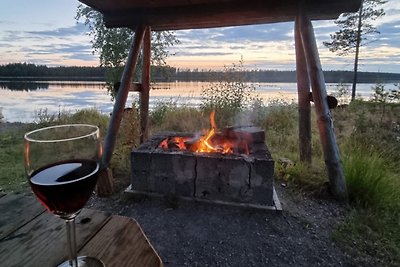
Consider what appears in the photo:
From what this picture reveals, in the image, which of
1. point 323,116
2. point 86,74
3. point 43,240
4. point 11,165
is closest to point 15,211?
point 43,240

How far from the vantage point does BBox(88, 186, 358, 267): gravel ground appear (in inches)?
73.2

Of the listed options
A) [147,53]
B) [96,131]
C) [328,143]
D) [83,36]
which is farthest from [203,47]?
[96,131]

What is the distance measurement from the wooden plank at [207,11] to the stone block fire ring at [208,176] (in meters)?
1.59

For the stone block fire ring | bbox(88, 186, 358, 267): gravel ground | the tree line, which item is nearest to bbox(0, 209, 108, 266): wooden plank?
bbox(88, 186, 358, 267): gravel ground

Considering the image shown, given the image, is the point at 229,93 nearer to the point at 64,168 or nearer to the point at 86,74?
the point at 64,168

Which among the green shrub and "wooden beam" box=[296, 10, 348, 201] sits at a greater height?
"wooden beam" box=[296, 10, 348, 201]

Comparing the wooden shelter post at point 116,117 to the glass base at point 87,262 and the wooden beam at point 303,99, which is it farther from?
the glass base at point 87,262

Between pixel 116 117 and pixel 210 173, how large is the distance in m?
1.44

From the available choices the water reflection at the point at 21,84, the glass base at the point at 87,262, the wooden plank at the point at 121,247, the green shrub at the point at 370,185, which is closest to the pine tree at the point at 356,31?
the green shrub at the point at 370,185

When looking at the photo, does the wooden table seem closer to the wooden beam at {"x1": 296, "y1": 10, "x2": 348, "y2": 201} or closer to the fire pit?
the fire pit

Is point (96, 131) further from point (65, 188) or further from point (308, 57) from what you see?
point (308, 57)

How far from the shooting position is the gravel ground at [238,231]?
6.10ft

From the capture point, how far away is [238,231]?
84.6 inches

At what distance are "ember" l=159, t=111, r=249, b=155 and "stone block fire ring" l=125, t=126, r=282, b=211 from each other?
90mm
